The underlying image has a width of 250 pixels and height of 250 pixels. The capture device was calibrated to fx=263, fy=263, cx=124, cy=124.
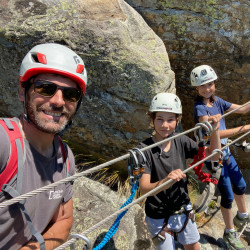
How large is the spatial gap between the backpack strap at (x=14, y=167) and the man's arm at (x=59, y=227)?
8.2 inches

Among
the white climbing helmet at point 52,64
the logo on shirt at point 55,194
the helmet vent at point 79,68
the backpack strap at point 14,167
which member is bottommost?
the logo on shirt at point 55,194

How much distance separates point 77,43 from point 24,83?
7.73ft

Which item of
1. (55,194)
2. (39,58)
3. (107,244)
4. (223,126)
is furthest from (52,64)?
(223,126)

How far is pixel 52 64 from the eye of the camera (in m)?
2.06

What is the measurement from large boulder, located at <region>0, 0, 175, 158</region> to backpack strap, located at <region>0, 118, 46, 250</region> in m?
2.71

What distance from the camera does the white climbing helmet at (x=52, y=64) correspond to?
2.04 metres

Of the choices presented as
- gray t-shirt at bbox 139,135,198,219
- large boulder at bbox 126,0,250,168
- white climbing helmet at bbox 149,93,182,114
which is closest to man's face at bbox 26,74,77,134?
gray t-shirt at bbox 139,135,198,219

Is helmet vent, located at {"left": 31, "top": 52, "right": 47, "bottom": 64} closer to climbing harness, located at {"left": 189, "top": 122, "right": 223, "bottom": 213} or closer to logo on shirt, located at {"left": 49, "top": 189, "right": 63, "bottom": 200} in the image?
logo on shirt, located at {"left": 49, "top": 189, "right": 63, "bottom": 200}

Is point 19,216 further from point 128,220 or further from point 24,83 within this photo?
point 128,220

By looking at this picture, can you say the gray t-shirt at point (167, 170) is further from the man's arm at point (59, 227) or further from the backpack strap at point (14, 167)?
the backpack strap at point (14, 167)

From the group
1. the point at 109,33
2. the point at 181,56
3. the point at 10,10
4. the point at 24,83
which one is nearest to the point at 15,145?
the point at 24,83

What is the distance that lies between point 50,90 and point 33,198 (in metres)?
0.79

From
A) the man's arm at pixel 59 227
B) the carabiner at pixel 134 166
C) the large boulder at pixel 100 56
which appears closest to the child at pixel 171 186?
the carabiner at pixel 134 166

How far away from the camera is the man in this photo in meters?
1.75
